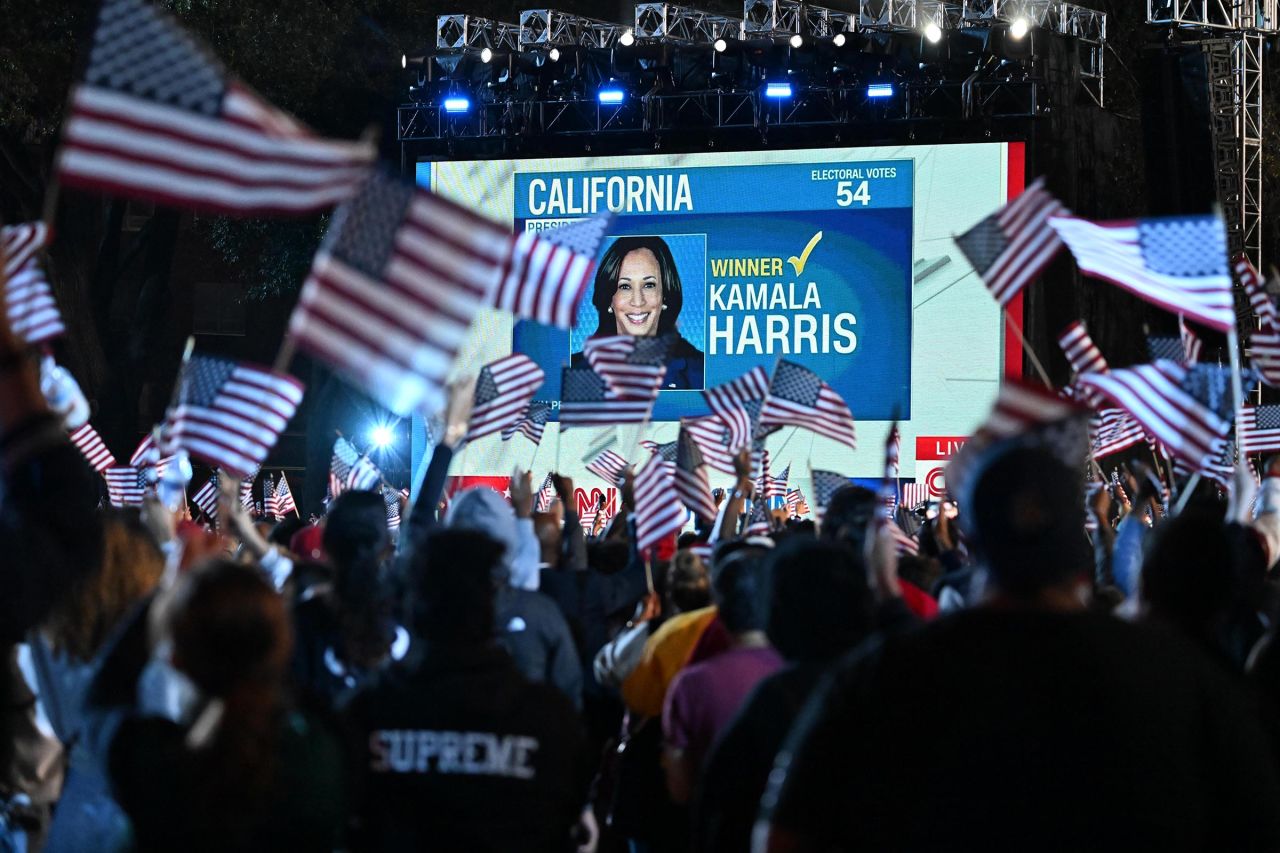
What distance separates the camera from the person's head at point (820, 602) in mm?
4266

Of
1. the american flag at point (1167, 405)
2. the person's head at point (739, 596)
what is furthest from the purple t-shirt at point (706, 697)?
the american flag at point (1167, 405)

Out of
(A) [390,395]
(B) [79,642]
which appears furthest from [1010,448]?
(A) [390,395]

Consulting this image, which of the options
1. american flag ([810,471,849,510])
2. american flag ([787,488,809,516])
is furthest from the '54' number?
american flag ([810,471,849,510])

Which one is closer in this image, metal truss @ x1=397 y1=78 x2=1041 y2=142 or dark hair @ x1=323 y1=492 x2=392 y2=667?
dark hair @ x1=323 y1=492 x2=392 y2=667

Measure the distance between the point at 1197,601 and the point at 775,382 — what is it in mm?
10346

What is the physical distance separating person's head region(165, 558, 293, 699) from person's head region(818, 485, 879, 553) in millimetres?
3715

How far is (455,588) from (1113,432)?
11696mm

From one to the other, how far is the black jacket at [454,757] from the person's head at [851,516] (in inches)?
111

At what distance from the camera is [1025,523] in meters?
3.04

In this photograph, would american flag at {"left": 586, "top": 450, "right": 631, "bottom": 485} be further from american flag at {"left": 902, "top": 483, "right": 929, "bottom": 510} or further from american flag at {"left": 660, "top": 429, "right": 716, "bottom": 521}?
american flag at {"left": 902, "top": 483, "right": 929, "bottom": 510}

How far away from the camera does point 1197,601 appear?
13.8 ft

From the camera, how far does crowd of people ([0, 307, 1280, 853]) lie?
9.46 ft

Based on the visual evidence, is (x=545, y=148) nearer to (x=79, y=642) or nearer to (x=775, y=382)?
(x=775, y=382)

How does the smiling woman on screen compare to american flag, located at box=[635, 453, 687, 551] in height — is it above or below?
above
